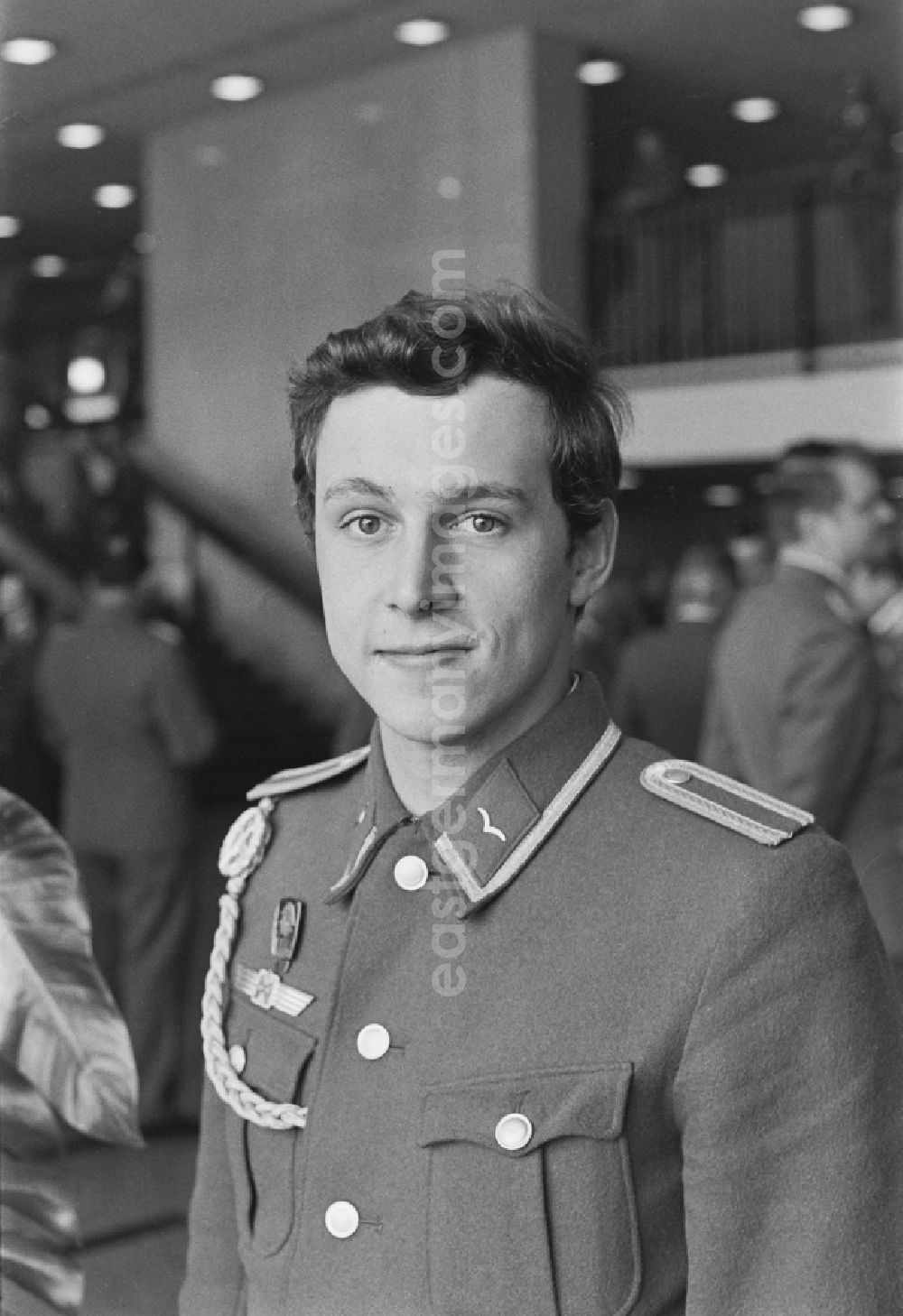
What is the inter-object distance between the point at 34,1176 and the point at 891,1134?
0.94 metres

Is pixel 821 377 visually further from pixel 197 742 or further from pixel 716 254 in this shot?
pixel 197 742

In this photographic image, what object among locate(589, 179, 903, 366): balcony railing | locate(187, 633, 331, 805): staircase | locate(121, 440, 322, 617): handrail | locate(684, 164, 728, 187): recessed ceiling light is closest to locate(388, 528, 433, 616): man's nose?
locate(121, 440, 322, 617): handrail

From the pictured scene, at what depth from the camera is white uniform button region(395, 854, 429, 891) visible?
920mm

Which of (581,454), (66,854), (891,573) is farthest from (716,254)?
(581,454)

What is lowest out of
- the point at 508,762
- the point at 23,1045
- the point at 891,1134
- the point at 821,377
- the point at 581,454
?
the point at 23,1045

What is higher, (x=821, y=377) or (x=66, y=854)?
(x=821, y=377)

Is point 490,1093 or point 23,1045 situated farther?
point 23,1045

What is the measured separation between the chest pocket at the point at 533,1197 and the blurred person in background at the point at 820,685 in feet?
3.56

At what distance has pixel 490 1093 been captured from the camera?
847mm

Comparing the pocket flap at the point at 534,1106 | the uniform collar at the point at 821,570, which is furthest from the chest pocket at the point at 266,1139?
the uniform collar at the point at 821,570

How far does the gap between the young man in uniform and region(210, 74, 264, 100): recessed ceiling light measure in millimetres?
629

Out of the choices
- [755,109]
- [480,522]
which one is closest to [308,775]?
[480,522]

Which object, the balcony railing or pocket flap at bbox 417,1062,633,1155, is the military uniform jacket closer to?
pocket flap at bbox 417,1062,633,1155

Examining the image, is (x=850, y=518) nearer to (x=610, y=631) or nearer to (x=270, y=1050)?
(x=610, y=631)
